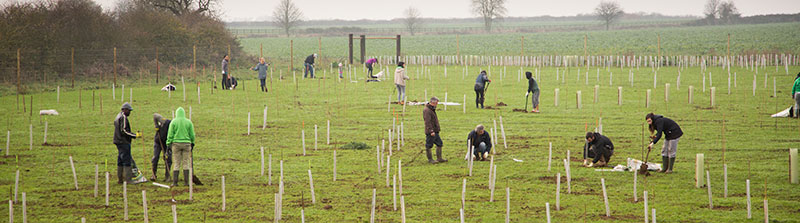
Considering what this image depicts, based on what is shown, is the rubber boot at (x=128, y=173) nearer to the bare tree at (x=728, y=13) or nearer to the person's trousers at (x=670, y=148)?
the person's trousers at (x=670, y=148)

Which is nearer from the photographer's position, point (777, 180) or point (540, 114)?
point (777, 180)

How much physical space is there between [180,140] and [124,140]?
1.19 metres

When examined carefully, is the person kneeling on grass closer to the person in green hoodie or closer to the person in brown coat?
the person in brown coat

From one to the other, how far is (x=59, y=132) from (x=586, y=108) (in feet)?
58.4

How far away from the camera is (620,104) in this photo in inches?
1075

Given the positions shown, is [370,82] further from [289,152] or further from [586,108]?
[289,152]

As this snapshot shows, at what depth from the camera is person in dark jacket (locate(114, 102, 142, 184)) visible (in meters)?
14.0

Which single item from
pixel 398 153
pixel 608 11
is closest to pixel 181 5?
pixel 398 153

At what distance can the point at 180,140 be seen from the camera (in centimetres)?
1380

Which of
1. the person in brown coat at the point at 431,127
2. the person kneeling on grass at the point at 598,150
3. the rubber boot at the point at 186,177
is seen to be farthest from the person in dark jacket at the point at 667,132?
the rubber boot at the point at 186,177

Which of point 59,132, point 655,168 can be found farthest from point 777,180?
point 59,132

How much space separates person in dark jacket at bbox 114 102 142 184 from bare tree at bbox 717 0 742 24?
426 feet

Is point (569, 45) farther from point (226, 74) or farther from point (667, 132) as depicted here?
point (667, 132)

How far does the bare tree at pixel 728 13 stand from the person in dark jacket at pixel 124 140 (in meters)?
130
